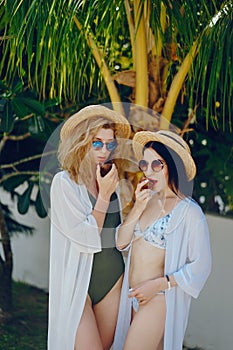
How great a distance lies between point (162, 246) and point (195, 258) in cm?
20

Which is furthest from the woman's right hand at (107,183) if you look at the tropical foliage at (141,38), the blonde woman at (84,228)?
the tropical foliage at (141,38)

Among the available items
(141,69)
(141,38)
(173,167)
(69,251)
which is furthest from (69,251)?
(141,38)

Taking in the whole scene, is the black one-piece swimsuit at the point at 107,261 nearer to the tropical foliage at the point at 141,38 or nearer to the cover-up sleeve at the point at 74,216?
the cover-up sleeve at the point at 74,216

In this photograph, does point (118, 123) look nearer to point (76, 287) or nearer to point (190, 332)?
point (76, 287)

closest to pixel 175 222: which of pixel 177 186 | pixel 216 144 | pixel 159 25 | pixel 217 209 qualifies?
pixel 177 186

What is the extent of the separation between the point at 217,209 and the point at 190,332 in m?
1.26

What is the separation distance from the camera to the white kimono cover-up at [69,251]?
4.40 m

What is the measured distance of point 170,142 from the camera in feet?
14.5

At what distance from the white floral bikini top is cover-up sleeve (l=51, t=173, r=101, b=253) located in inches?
11.2

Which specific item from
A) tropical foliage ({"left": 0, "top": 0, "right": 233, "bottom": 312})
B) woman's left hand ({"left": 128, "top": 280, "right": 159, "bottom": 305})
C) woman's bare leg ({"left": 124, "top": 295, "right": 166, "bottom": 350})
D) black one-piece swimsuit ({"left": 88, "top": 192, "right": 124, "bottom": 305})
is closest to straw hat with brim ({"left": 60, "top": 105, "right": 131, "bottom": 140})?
black one-piece swimsuit ({"left": 88, "top": 192, "right": 124, "bottom": 305})

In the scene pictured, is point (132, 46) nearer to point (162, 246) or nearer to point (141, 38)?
point (141, 38)

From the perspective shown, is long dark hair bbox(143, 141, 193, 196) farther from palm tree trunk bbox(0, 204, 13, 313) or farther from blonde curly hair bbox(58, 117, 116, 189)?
palm tree trunk bbox(0, 204, 13, 313)

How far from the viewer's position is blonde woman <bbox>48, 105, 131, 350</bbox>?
4.40 metres

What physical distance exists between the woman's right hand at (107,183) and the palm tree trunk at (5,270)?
354cm
